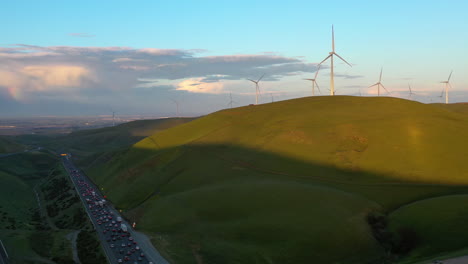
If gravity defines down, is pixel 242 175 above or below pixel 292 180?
above

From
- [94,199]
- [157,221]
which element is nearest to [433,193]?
[157,221]

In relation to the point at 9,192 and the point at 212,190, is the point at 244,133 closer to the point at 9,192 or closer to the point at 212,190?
the point at 212,190

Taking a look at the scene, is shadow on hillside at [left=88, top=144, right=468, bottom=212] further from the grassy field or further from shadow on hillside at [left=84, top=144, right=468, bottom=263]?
the grassy field

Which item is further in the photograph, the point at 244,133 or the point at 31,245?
the point at 244,133

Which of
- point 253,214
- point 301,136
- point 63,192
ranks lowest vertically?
point 63,192

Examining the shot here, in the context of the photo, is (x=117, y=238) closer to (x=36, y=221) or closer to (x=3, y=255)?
(x=3, y=255)

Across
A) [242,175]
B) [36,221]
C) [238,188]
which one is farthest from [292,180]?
[36,221]

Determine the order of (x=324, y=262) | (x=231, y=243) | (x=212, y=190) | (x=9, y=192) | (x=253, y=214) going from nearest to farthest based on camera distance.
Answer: (x=324, y=262) → (x=231, y=243) → (x=253, y=214) → (x=212, y=190) → (x=9, y=192)

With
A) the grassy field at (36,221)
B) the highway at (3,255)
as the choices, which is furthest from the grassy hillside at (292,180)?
the highway at (3,255)
